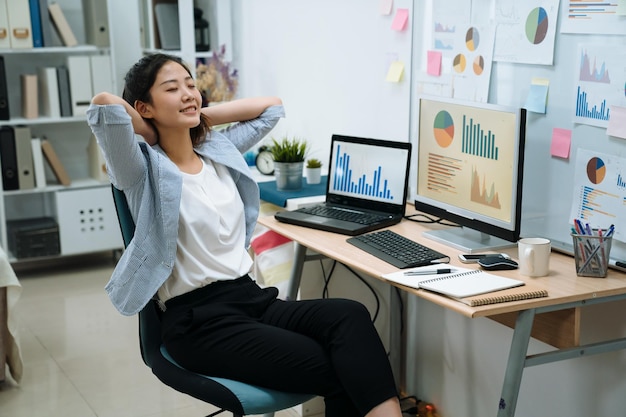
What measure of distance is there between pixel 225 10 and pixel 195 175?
2298 mm

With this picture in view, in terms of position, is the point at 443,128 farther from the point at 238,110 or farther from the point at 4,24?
the point at 4,24

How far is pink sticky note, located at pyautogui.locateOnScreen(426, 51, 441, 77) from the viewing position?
2736 millimetres

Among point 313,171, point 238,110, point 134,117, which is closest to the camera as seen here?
point 134,117

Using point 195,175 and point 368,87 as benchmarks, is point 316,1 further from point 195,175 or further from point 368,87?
point 195,175

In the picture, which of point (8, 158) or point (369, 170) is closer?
point (369, 170)

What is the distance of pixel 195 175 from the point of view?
7.27 ft

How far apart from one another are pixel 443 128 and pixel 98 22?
2.64m

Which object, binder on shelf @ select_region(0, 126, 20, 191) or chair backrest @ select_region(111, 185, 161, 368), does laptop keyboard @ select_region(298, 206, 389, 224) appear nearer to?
chair backrest @ select_region(111, 185, 161, 368)

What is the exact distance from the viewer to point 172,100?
2.18 metres

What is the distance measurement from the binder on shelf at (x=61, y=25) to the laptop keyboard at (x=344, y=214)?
2260mm

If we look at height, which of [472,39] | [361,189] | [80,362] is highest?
[472,39]

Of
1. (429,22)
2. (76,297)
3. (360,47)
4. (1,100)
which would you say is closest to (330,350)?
(429,22)

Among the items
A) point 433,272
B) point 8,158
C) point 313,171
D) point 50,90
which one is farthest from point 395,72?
point 8,158

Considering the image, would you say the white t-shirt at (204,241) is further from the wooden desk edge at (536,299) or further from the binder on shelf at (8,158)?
the binder on shelf at (8,158)
